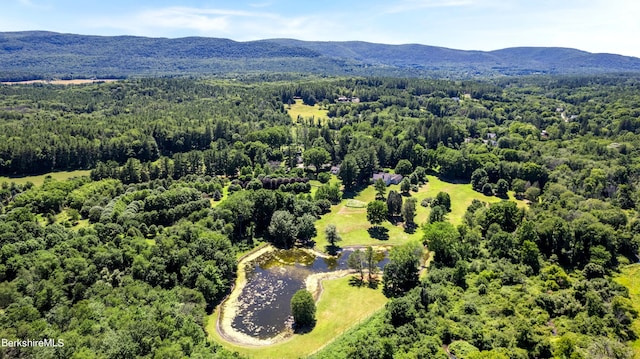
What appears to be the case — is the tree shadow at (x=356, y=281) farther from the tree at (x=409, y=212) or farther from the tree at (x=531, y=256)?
the tree at (x=531, y=256)

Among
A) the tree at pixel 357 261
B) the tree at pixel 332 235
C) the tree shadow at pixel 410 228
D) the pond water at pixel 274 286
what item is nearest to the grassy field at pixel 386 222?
the tree shadow at pixel 410 228

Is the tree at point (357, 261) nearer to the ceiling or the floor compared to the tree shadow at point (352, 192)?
nearer to the ceiling

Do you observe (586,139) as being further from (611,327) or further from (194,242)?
(194,242)

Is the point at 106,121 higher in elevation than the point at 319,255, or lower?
higher

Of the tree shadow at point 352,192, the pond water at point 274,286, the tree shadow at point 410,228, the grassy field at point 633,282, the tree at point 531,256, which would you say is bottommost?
the pond water at point 274,286

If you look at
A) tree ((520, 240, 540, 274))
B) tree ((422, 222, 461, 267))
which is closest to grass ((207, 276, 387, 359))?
tree ((422, 222, 461, 267))

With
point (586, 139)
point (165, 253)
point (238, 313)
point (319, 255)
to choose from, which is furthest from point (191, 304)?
point (586, 139)

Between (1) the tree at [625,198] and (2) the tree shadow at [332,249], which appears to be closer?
(2) the tree shadow at [332,249]

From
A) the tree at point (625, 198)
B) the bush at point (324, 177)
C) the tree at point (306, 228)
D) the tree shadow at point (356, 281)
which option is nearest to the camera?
the tree shadow at point (356, 281)
